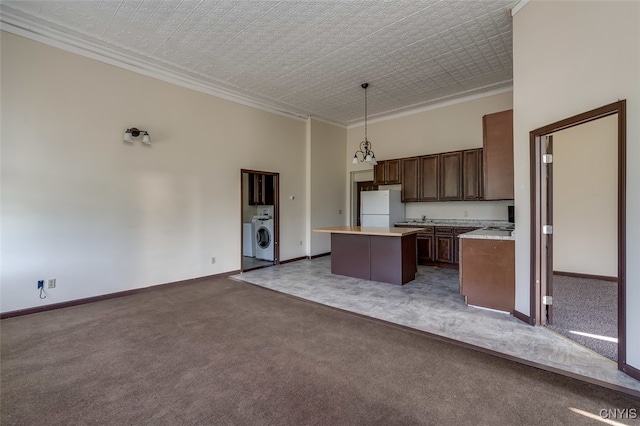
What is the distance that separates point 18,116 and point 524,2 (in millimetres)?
5790

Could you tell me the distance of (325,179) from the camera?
7285mm

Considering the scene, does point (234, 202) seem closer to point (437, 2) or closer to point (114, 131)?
point (114, 131)

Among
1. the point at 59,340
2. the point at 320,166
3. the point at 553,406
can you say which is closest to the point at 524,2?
the point at 553,406

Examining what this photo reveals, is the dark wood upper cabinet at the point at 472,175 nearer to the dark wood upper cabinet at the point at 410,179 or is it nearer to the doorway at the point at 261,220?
the dark wood upper cabinet at the point at 410,179

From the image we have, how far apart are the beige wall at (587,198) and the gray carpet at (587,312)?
1.28 feet

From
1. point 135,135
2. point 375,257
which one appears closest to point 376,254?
point 375,257

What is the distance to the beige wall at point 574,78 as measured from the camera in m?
1.99

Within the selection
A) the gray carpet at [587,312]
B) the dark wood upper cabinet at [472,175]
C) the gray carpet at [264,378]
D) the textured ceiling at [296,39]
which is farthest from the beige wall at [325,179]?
the gray carpet at [587,312]

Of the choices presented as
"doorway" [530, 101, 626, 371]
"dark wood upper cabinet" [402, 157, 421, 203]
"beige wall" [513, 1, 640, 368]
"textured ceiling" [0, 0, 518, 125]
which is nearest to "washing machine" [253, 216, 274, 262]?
"textured ceiling" [0, 0, 518, 125]

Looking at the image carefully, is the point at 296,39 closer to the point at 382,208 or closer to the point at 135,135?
the point at 135,135

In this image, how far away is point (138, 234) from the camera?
14.1ft

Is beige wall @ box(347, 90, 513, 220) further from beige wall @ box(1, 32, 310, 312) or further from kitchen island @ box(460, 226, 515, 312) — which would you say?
beige wall @ box(1, 32, 310, 312)

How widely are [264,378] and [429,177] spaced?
5.10 m

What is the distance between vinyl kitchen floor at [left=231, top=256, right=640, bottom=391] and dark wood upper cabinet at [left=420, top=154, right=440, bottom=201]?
150 cm
